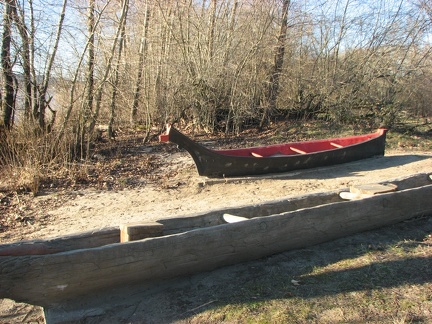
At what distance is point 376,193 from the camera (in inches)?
189

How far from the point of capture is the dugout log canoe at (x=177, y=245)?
2.79 metres

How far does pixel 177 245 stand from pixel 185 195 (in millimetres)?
3690

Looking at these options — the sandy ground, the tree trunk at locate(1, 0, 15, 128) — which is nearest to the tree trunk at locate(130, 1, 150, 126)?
the sandy ground

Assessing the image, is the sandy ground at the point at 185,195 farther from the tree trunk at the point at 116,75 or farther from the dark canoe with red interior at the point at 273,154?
the tree trunk at the point at 116,75

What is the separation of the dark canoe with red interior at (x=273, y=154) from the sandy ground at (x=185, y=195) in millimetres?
186

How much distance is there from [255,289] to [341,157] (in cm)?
615

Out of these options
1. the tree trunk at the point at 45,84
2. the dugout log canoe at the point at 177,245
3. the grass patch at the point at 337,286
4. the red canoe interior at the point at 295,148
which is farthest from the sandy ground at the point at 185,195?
the tree trunk at the point at 45,84

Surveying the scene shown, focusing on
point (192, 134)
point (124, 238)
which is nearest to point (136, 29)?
point (192, 134)

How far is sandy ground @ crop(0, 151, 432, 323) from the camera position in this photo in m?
5.61

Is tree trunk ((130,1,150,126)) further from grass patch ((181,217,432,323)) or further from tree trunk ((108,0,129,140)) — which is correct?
grass patch ((181,217,432,323))

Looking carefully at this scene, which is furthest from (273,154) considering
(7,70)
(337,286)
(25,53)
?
(7,70)

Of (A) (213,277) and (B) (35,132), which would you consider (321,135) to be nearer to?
(B) (35,132)

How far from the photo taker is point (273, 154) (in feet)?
28.7

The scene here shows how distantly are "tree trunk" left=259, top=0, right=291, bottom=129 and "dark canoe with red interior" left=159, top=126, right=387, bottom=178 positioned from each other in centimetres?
429
